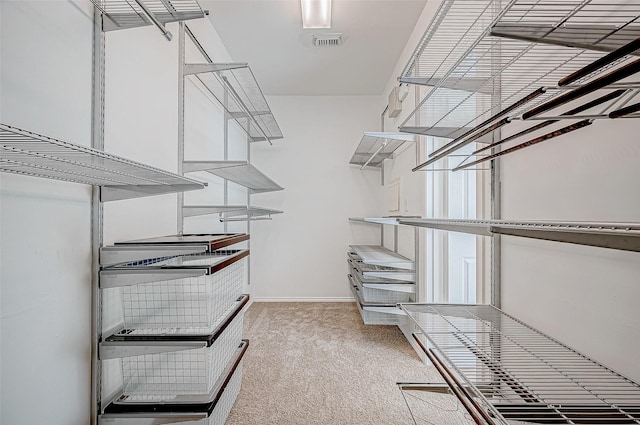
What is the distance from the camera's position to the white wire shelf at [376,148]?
2534mm

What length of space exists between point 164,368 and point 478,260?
151 centimetres

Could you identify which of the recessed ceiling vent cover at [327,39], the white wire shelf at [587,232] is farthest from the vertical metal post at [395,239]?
the white wire shelf at [587,232]

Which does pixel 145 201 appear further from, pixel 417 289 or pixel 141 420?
pixel 417 289

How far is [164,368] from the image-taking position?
135cm

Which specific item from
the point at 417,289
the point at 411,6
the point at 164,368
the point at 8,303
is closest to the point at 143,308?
the point at 164,368

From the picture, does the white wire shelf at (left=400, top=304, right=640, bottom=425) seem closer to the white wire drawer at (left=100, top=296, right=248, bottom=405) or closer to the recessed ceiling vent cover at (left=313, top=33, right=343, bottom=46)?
the white wire drawer at (left=100, top=296, right=248, bottom=405)

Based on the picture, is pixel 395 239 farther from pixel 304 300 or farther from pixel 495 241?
pixel 495 241

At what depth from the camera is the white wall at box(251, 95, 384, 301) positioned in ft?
13.2

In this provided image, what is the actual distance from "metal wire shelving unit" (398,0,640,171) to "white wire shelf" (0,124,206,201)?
0.90 m

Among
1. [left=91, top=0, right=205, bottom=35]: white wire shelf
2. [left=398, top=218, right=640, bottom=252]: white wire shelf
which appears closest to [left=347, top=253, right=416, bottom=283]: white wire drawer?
[left=398, top=218, right=640, bottom=252]: white wire shelf

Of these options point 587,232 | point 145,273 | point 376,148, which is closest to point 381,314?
point 376,148

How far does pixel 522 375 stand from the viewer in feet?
3.20

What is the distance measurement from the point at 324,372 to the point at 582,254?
1675 mm

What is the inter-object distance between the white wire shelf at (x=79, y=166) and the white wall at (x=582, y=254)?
1.26 metres
